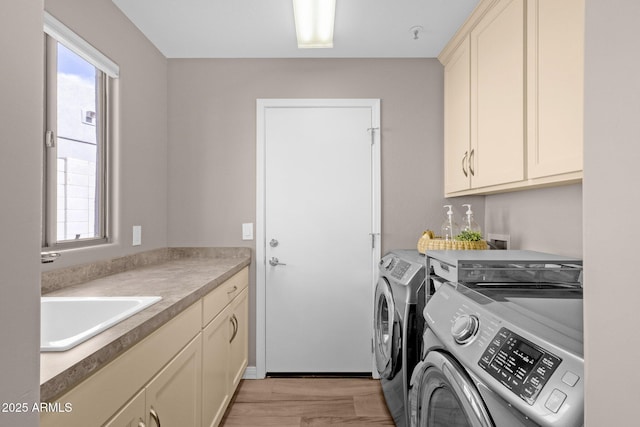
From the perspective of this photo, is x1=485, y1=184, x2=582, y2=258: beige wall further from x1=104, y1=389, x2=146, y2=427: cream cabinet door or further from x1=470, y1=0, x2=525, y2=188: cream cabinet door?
x1=104, y1=389, x2=146, y2=427: cream cabinet door

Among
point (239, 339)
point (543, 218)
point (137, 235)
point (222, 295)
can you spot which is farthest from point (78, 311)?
point (543, 218)

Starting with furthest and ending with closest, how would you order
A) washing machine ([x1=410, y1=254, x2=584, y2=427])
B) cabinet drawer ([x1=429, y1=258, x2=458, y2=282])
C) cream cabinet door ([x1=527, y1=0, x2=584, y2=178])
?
cabinet drawer ([x1=429, y1=258, x2=458, y2=282]) < cream cabinet door ([x1=527, y1=0, x2=584, y2=178]) < washing machine ([x1=410, y1=254, x2=584, y2=427])

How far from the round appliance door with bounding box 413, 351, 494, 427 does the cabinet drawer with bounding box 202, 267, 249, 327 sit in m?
1.02

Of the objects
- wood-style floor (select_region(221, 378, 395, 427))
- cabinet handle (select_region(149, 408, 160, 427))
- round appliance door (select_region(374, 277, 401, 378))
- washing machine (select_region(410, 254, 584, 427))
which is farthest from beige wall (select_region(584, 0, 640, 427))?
wood-style floor (select_region(221, 378, 395, 427))

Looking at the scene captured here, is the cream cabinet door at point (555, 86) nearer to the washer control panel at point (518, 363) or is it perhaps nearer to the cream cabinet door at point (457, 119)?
the cream cabinet door at point (457, 119)

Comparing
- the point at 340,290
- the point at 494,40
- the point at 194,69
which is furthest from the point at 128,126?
the point at 494,40

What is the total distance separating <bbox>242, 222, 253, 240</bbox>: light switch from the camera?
2711mm

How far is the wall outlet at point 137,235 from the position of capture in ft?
7.55

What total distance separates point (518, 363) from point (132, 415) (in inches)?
39.3

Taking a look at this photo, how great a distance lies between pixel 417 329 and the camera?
5.85 feet

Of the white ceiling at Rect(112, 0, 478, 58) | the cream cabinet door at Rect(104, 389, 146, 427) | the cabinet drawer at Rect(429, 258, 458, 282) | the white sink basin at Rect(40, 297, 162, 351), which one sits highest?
the white ceiling at Rect(112, 0, 478, 58)

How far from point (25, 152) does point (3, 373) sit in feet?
Result: 0.94

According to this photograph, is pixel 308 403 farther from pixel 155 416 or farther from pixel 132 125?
pixel 132 125

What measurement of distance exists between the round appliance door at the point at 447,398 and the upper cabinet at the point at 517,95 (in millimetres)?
879
